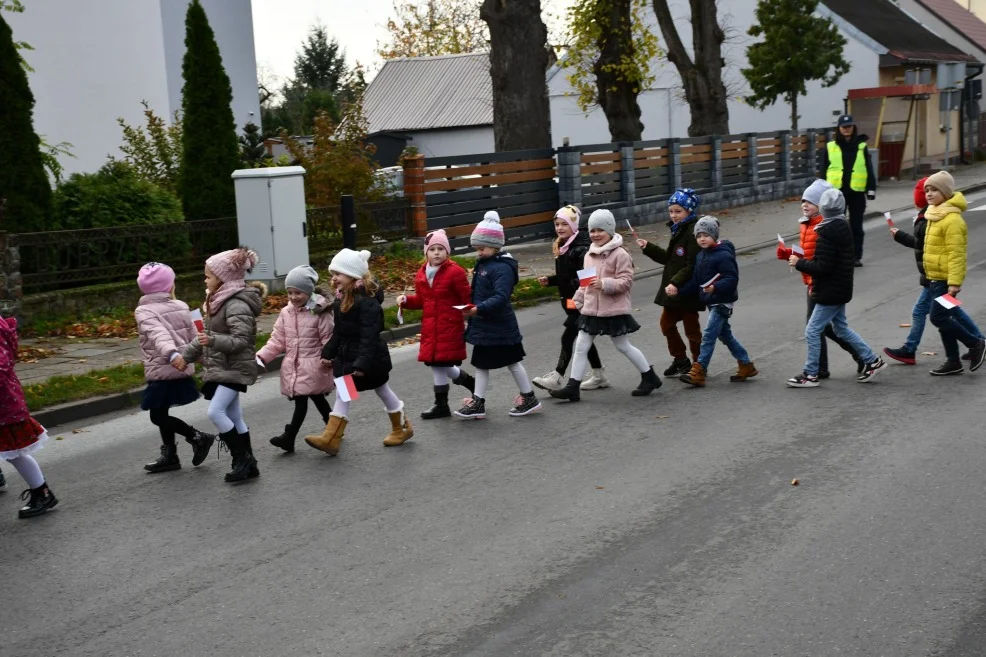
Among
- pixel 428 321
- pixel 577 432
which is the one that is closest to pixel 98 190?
pixel 428 321

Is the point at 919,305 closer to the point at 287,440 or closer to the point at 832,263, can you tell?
the point at 832,263

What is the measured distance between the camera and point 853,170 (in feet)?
54.3

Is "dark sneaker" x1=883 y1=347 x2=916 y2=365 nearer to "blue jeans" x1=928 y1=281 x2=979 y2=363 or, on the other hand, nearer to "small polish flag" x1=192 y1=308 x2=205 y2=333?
"blue jeans" x1=928 y1=281 x2=979 y2=363

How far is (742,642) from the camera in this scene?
478 centimetres

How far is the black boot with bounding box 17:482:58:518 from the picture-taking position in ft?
23.5

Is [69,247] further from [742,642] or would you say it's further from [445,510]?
[742,642]

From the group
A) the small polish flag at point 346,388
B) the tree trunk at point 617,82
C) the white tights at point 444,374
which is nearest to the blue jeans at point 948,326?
the white tights at point 444,374

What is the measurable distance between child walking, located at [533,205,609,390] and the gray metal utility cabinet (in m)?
6.71

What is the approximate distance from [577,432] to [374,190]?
467 inches

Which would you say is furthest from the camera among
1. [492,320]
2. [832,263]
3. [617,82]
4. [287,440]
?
[617,82]

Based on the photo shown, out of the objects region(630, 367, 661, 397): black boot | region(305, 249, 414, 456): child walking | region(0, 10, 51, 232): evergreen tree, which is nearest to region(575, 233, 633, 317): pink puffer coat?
region(630, 367, 661, 397): black boot

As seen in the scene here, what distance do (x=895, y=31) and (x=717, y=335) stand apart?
40416 mm

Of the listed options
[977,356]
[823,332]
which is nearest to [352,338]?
[823,332]

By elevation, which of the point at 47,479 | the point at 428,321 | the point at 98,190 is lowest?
the point at 47,479
